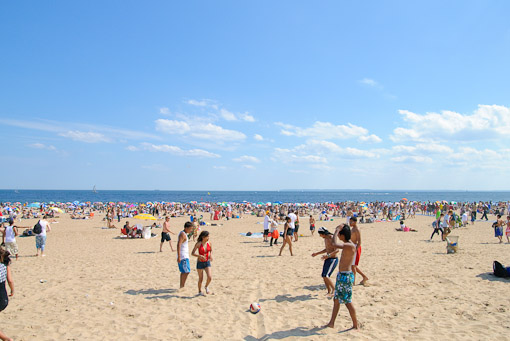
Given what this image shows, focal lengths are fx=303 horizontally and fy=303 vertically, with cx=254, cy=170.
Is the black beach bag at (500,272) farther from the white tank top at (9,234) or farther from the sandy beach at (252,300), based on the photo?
the white tank top at (9,234)

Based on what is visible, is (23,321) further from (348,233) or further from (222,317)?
(348,233)

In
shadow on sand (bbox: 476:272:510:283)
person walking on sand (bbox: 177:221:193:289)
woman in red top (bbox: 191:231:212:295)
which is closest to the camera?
woman in red top (bbox: 191:231:212:295)

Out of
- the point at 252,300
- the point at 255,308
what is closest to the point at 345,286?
the point at 255,308

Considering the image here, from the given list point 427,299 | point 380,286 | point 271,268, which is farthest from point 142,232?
point 427,299

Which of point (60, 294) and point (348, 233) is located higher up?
point (348, 233)

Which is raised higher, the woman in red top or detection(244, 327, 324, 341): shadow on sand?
the woman in red top

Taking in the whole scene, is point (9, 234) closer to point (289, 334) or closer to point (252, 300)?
point (252, 300)

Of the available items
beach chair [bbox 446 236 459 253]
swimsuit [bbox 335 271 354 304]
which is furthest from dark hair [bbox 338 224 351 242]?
beach chair [bbox 446 236 459 253]

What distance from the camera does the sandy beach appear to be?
15.3 ft

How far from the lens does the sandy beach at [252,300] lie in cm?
465

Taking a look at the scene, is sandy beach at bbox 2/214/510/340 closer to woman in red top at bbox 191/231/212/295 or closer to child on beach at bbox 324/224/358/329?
child on beach at bbox 324/224/358/329

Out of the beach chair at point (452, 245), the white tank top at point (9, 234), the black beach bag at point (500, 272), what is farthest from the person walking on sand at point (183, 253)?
the beach chair at point (452, 245)

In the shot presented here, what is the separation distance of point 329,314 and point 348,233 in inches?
66.6

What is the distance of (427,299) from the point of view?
234 inches
